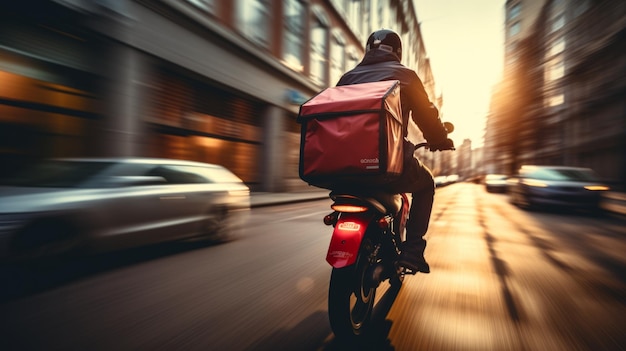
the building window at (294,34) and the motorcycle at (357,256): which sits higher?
the building window at (294,34)

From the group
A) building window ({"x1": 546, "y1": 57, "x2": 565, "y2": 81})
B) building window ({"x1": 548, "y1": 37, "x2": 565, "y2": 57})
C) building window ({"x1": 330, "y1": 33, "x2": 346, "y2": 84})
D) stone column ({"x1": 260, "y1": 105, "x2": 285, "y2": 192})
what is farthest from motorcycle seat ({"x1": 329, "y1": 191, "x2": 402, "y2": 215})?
building window ({"x1": 548, "y1": 37, "x2": 565, "y2": 57})

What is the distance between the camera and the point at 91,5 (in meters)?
8.81

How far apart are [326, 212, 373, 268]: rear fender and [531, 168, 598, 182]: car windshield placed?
436 inches

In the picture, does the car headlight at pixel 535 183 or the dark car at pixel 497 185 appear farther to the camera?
the dark car at pixel 497 185

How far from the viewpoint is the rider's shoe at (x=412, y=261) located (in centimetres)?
277

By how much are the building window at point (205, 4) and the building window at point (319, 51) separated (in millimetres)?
9597

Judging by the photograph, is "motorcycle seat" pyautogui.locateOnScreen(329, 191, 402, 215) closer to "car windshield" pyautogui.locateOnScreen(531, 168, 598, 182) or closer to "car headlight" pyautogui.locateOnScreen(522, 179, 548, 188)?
"car headlight" pyautogui.locateOnScreen(522, 179, 548, 188)

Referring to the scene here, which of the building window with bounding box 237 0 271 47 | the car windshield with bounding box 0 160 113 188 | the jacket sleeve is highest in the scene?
the building window with bounding box 237 0 271 47

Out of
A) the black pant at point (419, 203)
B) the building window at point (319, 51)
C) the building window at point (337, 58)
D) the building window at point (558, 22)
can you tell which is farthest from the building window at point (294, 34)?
the building window at point (558, 22)

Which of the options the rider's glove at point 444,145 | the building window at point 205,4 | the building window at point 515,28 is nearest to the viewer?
the rider's glove at point 444,145

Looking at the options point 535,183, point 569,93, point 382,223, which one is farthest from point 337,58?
point 382,223

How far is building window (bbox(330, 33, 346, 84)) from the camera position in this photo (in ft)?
83.0

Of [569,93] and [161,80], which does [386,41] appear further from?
[569,93]

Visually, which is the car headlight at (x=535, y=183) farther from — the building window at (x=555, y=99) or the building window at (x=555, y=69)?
the building window at (x=555, y=69)
